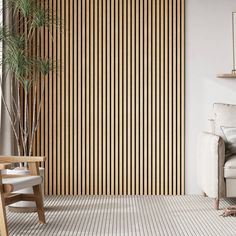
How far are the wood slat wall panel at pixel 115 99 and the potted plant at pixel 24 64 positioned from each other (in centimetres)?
12

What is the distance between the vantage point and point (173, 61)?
5.75m

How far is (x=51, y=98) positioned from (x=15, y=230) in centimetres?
207

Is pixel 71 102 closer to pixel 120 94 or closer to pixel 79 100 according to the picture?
pixel 79 100

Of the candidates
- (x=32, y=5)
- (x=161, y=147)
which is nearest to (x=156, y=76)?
(x=161, y=147)

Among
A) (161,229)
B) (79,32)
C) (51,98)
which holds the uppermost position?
(79,32)

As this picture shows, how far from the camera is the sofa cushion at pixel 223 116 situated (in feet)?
17.5

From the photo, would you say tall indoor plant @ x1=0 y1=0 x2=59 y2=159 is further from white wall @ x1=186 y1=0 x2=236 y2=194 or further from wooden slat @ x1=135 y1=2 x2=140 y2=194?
white wall @ x1=186 y1=0 x2=236 y2=194

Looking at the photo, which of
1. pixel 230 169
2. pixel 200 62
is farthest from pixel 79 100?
pixel 230 169

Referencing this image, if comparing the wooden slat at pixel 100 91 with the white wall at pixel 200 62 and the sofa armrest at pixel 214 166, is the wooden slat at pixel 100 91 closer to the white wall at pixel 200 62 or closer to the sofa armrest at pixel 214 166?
the white wall at pixel 200 62

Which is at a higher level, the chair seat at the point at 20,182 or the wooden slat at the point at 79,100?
the wooden slat at the point at 79,100

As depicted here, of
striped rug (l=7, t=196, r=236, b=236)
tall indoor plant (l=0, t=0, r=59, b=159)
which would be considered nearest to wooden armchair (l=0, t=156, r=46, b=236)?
striped rug (l=7, t=196, r=236, b=236)

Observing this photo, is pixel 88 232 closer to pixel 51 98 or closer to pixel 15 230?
pixel 15 230

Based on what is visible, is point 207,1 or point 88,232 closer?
point 88,232

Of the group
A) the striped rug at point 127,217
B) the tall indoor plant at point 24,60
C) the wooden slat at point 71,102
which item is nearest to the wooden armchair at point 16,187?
the striped rug at point 127,217
